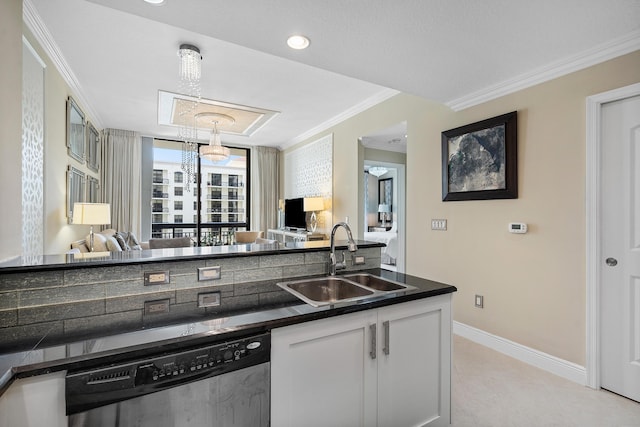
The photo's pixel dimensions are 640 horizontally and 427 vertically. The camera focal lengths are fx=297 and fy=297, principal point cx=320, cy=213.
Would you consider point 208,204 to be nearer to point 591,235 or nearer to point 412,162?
point 412,162

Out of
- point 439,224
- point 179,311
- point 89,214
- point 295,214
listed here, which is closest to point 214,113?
point 89,214

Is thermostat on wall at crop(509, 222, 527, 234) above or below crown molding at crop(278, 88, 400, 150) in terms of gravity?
below

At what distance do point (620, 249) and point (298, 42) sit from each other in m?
2.60

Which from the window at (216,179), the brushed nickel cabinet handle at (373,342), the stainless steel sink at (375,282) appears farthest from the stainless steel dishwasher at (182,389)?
the window at (216,179)

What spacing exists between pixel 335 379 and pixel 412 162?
282 cm

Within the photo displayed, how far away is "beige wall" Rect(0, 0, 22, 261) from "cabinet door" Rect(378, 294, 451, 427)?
168 cm

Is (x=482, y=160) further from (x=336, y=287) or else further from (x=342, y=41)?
(x=336, y=287)

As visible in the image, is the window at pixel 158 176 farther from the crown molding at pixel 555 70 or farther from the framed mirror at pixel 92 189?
the crown molding at pixel 555 70

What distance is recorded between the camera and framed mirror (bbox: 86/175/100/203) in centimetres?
451

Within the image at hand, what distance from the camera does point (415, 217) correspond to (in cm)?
352

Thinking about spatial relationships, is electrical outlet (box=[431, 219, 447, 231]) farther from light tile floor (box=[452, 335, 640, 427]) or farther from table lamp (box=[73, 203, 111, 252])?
table lamp (box=[73, 203, 111, 252])

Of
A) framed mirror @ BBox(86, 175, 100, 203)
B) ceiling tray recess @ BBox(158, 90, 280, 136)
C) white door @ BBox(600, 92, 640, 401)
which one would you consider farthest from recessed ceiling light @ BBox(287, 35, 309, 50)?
framed mirror @ BBox(86, 175, 100, 203)

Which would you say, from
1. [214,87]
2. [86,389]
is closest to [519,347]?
[86,389]

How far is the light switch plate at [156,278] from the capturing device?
133 cm
